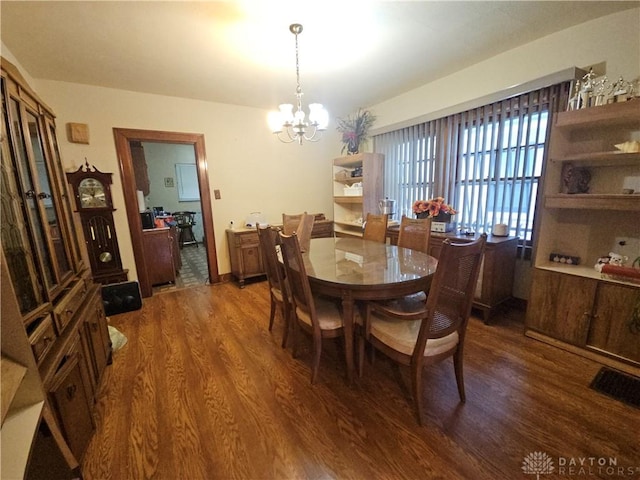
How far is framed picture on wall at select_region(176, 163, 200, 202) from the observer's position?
6.51m

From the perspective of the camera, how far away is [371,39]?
2207 mm

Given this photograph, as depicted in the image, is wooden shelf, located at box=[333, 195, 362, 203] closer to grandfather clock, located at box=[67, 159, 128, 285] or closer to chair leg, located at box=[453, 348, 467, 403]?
chair leg, located at box=[453, 348, 467, 403]

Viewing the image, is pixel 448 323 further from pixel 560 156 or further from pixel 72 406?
pixel 72 406

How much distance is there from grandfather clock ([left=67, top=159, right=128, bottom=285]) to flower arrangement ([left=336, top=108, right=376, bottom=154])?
3.08 m

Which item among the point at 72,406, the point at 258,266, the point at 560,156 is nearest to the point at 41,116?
the point at 72,406

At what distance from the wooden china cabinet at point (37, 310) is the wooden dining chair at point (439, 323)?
4.81 feet

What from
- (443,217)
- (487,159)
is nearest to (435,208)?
(443,217)

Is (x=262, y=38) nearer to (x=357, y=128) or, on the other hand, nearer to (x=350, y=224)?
(x=357, y=128)

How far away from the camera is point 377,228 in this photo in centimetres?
293

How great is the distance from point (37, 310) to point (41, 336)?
0.40 ft

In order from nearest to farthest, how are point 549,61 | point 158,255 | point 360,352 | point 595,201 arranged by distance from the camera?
point 360,352 → point 595,201 → point 549,61 → point 158,255

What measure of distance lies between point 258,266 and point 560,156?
345cm

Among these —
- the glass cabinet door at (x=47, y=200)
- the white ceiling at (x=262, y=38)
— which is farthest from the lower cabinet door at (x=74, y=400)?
the white ceiling at (x=262, y=38)

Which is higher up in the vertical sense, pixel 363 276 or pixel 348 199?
pixel 348 199
